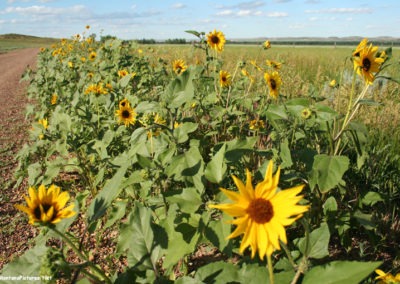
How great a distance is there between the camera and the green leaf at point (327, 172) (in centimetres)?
148

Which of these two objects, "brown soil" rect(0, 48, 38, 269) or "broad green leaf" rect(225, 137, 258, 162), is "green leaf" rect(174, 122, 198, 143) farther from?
"brown soil" rect(0, 48, 38, 269)

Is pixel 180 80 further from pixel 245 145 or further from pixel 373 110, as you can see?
pixel 373 110

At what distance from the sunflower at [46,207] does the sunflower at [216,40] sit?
2475mm

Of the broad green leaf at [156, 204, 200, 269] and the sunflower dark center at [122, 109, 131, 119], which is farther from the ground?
the sunflower dark center at [122, 109, 131, 119]

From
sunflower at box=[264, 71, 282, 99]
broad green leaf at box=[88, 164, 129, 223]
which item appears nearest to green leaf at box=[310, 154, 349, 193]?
broad green leaf at box=[88, 164, 129, 223]

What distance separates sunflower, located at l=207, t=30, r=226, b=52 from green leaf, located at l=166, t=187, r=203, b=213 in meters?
2.20

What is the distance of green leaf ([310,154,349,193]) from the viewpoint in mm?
1481

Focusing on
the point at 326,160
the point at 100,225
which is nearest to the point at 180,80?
the point at 326,160

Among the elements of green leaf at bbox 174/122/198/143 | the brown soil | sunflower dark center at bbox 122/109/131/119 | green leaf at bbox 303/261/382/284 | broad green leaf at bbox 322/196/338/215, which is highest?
green leaf at bbox 174/122/198/143

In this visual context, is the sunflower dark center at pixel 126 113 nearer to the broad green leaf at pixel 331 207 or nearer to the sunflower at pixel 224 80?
the sunflower at pixel 224 80

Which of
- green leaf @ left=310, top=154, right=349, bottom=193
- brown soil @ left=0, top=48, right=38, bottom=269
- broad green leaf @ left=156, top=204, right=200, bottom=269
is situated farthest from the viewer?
brown soil @ left=0, top=48, right=38, bottom=269

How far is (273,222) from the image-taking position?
0.95 m

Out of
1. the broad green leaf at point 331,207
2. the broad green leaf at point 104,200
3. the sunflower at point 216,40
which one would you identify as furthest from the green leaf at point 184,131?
the sunflower at point 216,40

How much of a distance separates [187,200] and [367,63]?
44.8 inches
